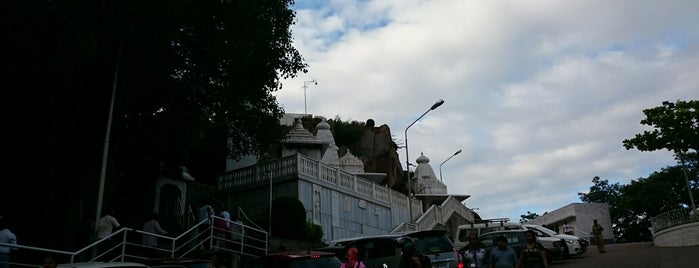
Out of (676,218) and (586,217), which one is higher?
(586,217)

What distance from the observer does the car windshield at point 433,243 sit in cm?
1370

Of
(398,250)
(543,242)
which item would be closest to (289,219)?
(543,242)

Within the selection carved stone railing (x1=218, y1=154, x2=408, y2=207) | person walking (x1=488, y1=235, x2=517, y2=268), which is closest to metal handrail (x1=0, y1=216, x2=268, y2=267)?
carved stone railing (x1=218, y1=154, x2=408, y2=207)

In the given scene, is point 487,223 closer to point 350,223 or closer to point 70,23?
point 350,223

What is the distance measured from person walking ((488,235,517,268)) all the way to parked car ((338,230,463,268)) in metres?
3.52

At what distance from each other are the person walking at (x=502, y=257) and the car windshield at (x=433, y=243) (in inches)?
151

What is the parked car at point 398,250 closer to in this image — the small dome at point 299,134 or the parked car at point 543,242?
the parked car at point 543,242

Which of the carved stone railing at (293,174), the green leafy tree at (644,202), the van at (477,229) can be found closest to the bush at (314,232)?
the carved stone railing at (293,174)

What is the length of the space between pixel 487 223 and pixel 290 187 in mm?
9522

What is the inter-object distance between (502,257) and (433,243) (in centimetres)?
A: 420

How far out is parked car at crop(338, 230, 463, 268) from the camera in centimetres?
1329

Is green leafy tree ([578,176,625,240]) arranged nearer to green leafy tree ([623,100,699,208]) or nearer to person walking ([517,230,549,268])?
green leafy tree ([623,100,699,208])

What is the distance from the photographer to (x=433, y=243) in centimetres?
1388

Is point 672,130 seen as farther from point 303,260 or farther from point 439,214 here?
point 303,260
